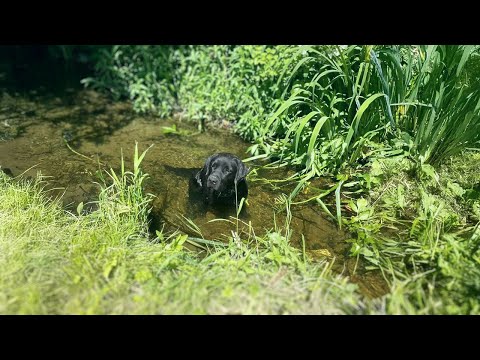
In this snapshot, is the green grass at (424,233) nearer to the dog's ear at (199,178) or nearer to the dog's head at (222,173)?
the dog's head at (222,173)

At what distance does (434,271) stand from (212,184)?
81.7 inches

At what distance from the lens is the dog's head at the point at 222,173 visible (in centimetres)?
381

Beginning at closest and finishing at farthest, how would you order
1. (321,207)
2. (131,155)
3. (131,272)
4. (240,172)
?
(131,272) < (321,207) < (240,172) < (131,155)

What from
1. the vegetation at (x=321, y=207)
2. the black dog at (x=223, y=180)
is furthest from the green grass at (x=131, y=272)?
the black dog at (x=223, y=180)

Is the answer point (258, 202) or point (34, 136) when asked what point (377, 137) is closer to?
point (258, 202)

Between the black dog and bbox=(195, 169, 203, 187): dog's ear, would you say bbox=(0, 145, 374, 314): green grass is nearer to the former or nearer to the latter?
the black dog

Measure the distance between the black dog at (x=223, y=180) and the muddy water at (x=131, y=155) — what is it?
0.44 feet

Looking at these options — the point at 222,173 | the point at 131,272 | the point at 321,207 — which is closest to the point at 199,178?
the point at 222,173

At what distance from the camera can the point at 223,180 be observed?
3844mm

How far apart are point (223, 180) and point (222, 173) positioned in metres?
0.08

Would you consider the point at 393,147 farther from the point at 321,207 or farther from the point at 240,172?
the point at 240,172

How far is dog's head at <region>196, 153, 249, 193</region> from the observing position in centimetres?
381

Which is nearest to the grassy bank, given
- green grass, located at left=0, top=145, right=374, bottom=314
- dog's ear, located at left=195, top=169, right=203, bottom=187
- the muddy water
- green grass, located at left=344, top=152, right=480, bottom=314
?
green grass, located at left=344, top=152, right=480, bottom=314

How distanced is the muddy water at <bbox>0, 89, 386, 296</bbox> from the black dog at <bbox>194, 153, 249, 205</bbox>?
0.44ft
